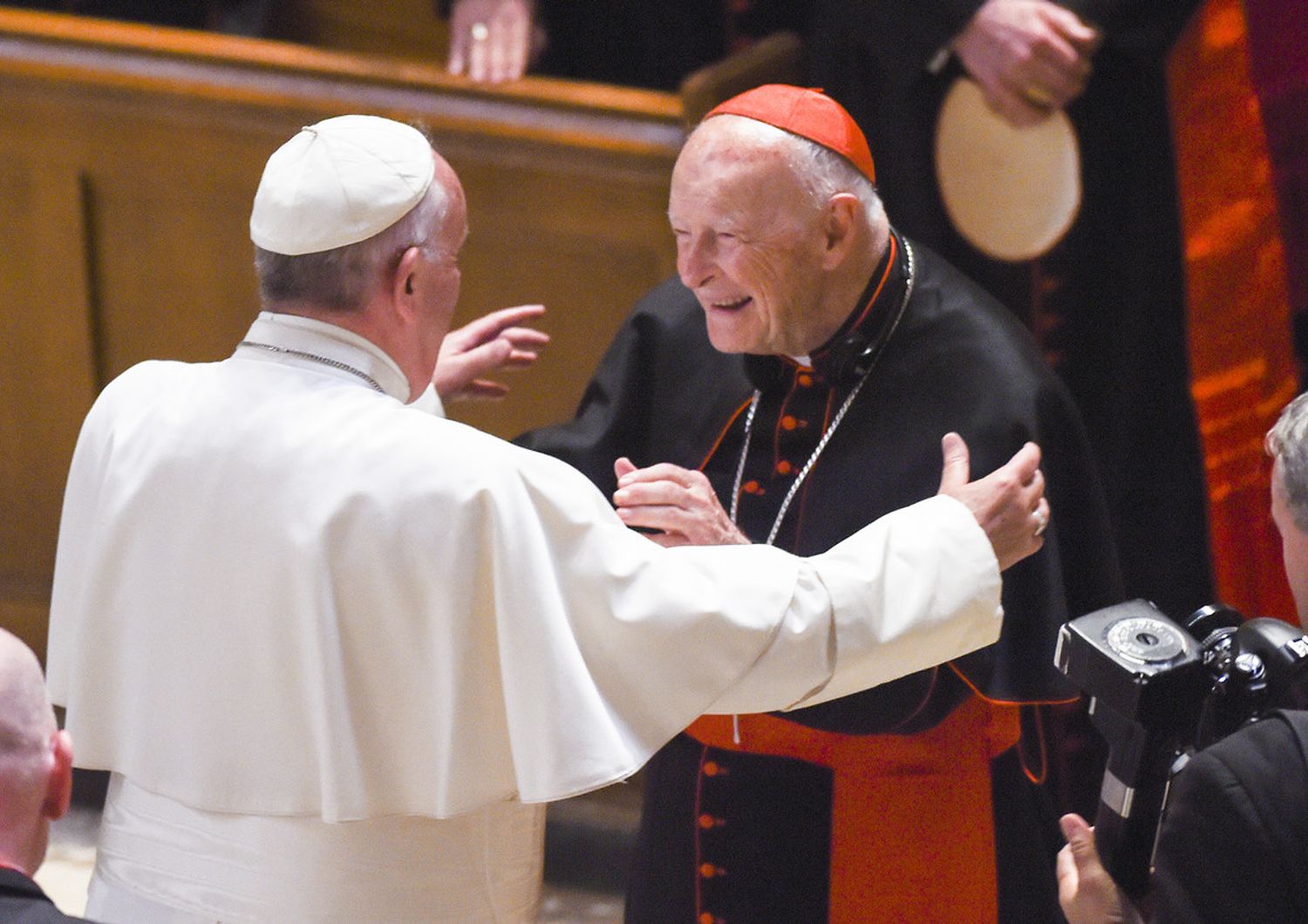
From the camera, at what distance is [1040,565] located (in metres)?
2.96

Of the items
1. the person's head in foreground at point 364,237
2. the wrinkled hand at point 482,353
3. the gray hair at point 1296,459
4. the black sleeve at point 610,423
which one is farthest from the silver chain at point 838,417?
the gray hair at point 1296,459

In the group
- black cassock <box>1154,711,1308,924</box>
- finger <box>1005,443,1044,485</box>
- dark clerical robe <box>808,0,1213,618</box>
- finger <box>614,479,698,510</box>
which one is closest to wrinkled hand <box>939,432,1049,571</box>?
finger <box>1005,443,1044,485</box>

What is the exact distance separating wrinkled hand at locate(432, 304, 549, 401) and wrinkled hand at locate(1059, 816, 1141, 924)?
1428 millimetres

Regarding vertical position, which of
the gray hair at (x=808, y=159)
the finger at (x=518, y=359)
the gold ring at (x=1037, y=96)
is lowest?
the finger at (x=518, y=359)

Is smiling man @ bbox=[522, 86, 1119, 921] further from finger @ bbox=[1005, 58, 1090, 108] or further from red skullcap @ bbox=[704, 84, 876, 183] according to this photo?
finger @ bbox=[1005, 58, 1090, 108]

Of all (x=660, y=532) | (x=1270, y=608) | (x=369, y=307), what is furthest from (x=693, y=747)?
(x=1270, y=608)

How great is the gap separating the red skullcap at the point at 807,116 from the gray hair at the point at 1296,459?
1.05m

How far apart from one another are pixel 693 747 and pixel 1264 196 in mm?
2007

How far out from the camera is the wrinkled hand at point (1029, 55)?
4082 millimetres

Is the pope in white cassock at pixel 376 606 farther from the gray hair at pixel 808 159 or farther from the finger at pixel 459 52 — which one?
the finger at pixel 459 52

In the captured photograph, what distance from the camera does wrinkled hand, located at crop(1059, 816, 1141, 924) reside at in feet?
7.67

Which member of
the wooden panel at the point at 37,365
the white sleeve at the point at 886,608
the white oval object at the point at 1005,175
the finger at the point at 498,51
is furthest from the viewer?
the wooden panel at the point at 37,365

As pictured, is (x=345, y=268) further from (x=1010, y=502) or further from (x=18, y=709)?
(x=1010, y=502)

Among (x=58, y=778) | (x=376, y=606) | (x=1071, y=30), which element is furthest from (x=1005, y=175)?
(x=58, y=778)
